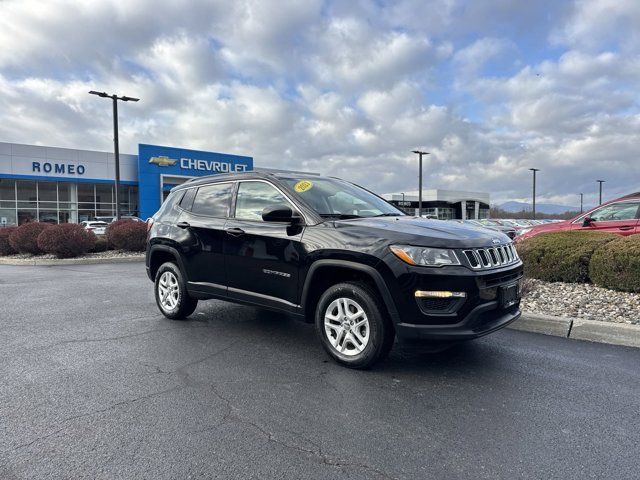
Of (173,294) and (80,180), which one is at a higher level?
(80,180)

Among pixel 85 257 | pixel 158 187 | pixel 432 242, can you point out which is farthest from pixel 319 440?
pixel 158 187

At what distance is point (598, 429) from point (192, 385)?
3.02m

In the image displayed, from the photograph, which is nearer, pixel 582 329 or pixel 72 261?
pixel 582 329

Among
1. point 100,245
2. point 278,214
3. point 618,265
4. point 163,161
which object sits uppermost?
point 163,161

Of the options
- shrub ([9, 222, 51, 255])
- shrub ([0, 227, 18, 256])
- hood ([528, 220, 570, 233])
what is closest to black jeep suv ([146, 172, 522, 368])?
hood ([528, 220, 570, 233])

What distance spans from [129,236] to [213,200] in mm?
10989

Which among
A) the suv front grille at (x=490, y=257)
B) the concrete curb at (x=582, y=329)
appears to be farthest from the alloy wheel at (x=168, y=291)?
the concrete curb at (x=582, y=329)

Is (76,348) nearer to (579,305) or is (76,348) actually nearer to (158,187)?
(579,305)

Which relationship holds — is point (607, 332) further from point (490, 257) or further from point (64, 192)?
point (64, 192)

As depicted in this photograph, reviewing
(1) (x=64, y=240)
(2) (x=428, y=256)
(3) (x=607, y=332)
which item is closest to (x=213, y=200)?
(2) (x=428, y=256)

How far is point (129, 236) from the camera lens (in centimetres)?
1534

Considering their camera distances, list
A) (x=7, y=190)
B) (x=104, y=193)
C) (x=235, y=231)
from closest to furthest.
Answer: (x=235, y=231) < (x=7, y=190) < (x=104, y=193)

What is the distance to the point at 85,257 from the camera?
1480cm

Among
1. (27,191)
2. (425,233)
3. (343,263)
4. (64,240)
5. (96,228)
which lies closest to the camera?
(425,233)
